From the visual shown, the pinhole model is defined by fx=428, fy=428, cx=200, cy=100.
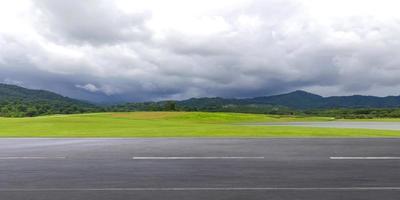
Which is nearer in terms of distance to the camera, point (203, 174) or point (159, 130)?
point (203, 174)

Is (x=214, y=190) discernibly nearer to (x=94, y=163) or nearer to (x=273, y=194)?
(x=273, y=194)

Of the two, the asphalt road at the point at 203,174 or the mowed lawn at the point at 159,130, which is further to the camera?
the mowed lawn at the point at 159,130

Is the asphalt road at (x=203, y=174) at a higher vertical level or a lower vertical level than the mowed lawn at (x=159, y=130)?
lower

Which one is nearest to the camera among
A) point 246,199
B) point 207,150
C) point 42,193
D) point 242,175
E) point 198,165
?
point 246,199

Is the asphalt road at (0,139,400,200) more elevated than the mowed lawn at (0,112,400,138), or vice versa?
the mowed lawn at (0,112,400,138)

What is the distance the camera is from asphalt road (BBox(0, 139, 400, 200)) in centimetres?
973

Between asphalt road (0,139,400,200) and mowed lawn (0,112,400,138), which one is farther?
mowed lawn (0,112,400,138)

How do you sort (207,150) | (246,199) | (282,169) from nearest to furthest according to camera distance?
1. (246,199)
2. (282,169)
3. (207,150)

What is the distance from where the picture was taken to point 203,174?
40.2ft

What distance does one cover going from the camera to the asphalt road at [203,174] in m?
9.73

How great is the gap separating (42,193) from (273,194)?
5.29 m

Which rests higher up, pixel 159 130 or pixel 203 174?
pixel 159 130

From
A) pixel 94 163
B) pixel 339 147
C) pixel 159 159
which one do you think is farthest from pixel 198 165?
pixel 339 147

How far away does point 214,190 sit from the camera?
10031 mm
